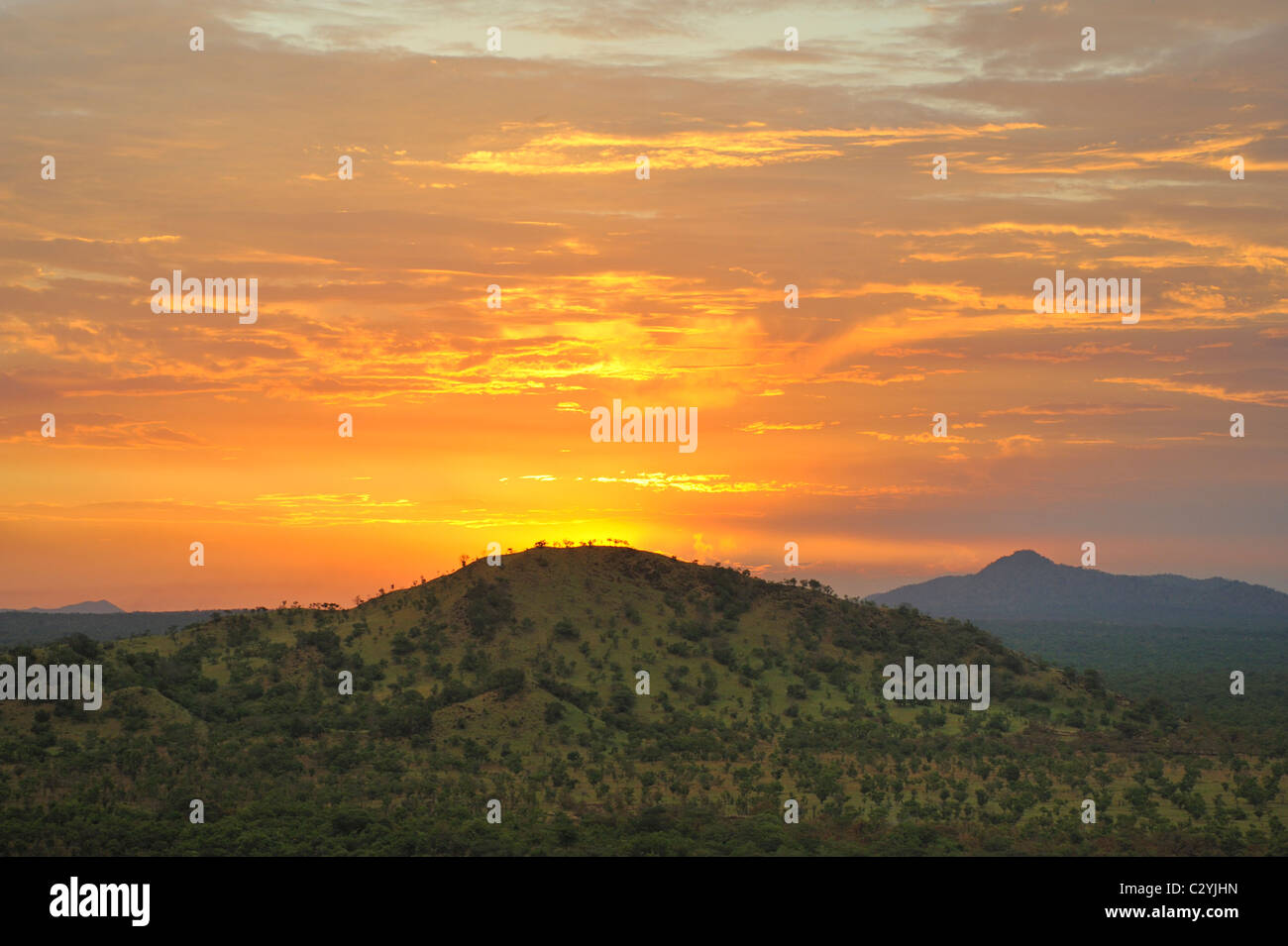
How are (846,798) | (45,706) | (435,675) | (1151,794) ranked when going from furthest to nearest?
(435,675)
(45,706)
(1151,794)
(846,798)

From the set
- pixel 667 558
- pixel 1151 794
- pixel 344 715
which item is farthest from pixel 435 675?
pixel 1151 794

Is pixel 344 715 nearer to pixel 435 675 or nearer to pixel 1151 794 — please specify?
pixel 435 675

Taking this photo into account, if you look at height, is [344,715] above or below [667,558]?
below

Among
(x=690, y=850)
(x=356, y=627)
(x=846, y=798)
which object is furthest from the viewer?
(x=356, y=627)

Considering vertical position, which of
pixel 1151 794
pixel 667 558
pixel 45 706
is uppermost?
pixel 667 558

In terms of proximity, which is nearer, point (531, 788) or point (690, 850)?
point (690, 850)

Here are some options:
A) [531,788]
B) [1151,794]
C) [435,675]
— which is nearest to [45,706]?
[435,675]

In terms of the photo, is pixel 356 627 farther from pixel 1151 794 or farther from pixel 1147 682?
pixel 1147 682
